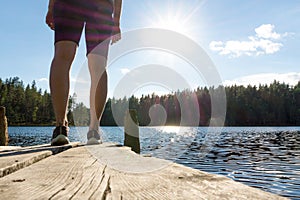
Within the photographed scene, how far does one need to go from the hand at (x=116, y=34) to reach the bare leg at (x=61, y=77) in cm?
91

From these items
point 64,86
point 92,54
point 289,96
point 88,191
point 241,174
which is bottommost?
point 241,174

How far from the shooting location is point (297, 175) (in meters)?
8.09

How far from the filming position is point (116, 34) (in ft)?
13.5

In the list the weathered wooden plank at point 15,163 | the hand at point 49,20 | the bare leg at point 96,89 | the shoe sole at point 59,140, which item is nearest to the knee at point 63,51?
the bare leg at point 96,89

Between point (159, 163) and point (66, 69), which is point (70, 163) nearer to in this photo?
point (159, 163)

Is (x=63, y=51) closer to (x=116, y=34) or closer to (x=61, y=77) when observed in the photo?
(x=61, y=77)

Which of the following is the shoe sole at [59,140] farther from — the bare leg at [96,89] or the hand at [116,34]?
the hand at [116,34]

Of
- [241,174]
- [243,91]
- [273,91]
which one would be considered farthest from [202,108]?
[241,174]

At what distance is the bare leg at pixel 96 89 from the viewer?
365cm

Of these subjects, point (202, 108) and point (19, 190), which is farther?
point (202, 108)

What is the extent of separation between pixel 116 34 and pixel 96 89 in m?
0.91

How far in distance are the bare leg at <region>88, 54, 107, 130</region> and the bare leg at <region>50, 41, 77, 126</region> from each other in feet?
1.45

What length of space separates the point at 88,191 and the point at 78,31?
2.60 m

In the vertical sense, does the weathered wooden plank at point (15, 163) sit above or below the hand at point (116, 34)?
below
